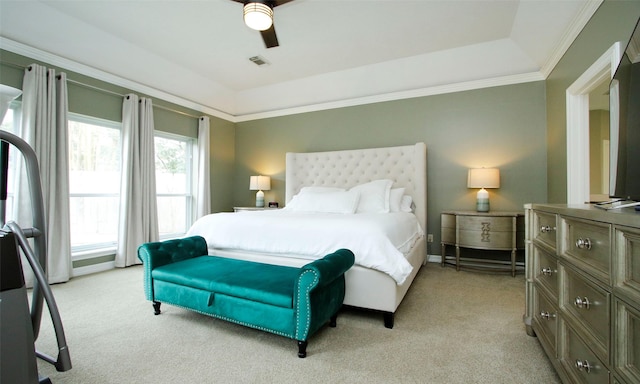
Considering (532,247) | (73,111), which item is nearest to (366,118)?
(532,247)

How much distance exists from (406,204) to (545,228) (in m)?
2.32

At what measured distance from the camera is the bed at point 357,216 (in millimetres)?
2168

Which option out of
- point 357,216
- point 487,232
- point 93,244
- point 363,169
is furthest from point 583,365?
point 93,244

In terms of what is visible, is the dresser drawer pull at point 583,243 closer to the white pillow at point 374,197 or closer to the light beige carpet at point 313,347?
the light beige carpet at point 313,347

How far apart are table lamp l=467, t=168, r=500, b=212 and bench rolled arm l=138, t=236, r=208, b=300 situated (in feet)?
11.0

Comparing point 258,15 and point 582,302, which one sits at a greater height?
point 258,15

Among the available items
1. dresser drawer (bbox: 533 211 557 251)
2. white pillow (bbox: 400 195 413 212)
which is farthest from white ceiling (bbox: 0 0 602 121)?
dresser drawer (bbox: 533 211 557 251)

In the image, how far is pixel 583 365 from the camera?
1164mm

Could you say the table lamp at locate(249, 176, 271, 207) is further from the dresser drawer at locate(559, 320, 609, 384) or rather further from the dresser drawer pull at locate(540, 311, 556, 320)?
the dresser drawer at locate(559, 320, 609, 384)

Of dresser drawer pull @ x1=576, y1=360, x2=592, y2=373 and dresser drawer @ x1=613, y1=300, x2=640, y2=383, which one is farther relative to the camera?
dresser drawer pull @ x1=576, y1=360, x2=592, y2=373

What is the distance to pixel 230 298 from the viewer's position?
197 centimetres

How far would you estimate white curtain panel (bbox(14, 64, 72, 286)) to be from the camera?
9.83 feet

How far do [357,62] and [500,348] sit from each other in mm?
4039

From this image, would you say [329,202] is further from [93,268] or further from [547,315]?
[93,268]
